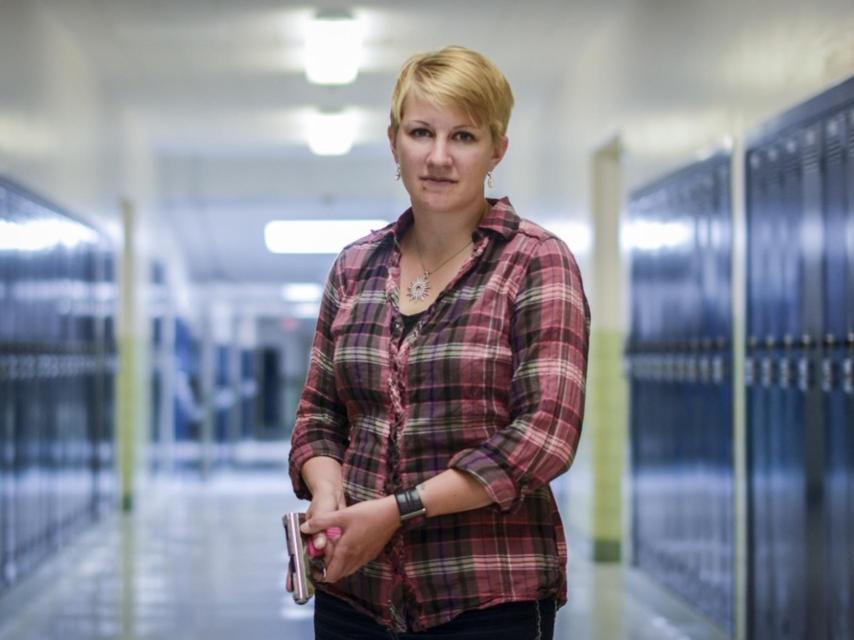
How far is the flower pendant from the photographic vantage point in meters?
1.51

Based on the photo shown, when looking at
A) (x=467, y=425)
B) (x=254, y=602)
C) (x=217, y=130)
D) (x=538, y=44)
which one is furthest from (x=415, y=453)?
(x=217, y=130)

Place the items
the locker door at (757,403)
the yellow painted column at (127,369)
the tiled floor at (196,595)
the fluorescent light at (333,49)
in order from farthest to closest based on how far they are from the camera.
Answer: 1. the yellow painted column at (127,369)
2. the fluorescent light at (333,49)
3. the tiled floor at (196,595)
4. the locker door at (757,403)

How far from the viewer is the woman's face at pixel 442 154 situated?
4.78 feet

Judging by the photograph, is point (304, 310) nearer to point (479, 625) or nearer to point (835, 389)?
point (835, 389)

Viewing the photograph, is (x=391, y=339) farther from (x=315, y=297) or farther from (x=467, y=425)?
(x=315, y=297)

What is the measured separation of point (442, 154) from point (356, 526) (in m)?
0.40

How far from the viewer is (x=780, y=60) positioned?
4.48m

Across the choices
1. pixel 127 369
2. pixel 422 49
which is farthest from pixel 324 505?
pixel 127 369

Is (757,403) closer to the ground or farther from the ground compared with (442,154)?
closer to the ground

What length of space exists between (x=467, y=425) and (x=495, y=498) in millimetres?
84

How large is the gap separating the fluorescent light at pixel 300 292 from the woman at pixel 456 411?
13.7 m

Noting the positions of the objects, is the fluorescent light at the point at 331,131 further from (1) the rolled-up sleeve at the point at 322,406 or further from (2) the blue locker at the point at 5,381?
(1) the rolled-up sleeve at the point at 322,406

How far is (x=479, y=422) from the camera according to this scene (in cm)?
141

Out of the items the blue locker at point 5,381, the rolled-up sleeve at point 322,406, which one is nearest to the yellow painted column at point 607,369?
the blue locker at point 5,381
